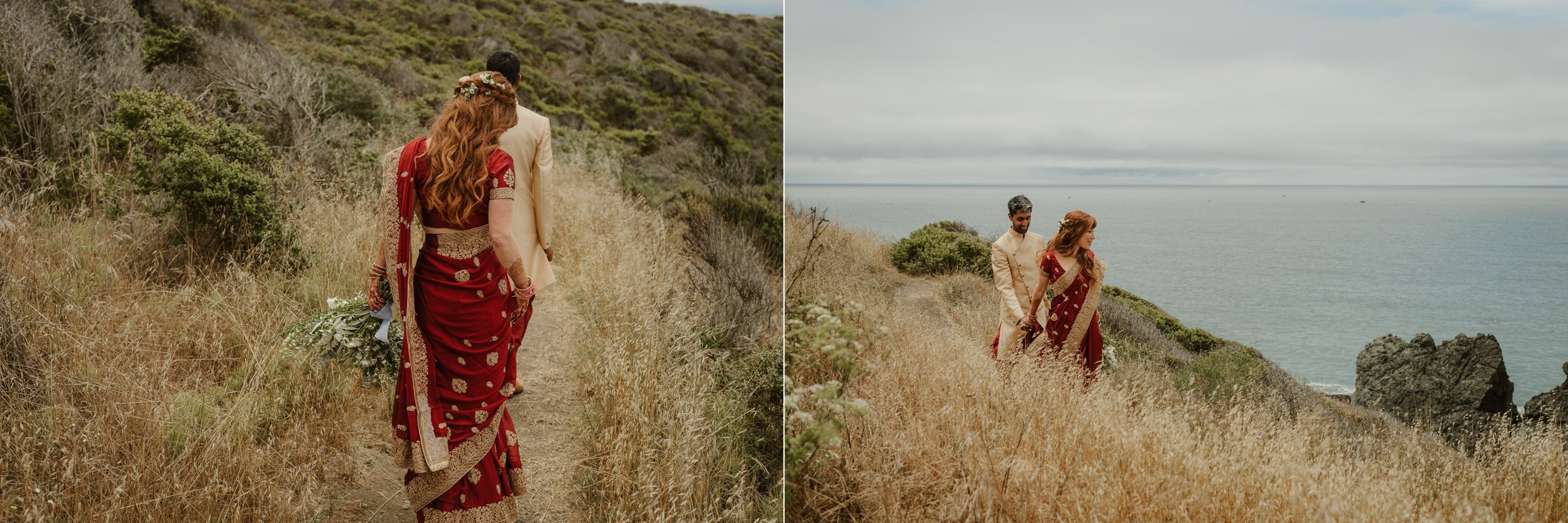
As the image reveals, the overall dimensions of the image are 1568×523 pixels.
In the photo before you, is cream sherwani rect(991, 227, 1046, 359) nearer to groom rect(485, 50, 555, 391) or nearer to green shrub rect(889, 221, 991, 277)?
green shrub rect(889, 221, 991, 277)

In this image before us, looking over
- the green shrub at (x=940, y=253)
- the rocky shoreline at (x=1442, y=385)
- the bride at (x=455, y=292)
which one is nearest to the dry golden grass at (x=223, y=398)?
the bride at (x=455, y=292)

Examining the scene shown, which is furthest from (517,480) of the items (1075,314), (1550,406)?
(1550,406)

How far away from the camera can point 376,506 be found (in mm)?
3309

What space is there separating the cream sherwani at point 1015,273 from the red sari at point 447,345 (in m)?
2.68

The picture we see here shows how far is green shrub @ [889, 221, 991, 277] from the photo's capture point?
6.29 metres

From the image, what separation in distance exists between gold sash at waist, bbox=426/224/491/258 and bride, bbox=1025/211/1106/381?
9.70ft

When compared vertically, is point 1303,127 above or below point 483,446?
above

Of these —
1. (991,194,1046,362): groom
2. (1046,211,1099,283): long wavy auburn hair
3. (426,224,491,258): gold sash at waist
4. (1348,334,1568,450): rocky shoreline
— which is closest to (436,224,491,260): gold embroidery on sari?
(426,224,491,258): gold sash at waist

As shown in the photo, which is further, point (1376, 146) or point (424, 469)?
point (1376, 146)

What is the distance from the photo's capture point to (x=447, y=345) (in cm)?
279

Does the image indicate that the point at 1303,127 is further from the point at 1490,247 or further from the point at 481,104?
the point at 481,104

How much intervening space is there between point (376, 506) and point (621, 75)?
2084 centimetres

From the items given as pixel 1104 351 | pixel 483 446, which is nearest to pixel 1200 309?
pixel 1104 351

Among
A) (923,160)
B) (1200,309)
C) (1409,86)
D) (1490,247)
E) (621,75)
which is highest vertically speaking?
(621,75)
